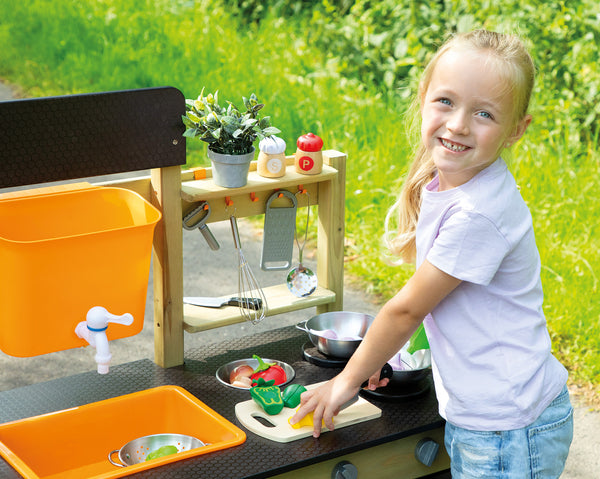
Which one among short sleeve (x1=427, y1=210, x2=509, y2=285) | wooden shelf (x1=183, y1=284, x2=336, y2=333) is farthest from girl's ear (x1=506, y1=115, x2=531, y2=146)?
wooden shelf (x1=183, y1=284, x2=336, y2=333)

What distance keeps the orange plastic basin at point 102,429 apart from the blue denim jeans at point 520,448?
1.68 feet

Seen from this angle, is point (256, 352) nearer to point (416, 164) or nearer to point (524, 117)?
point (416, 164)

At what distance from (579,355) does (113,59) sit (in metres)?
4.39

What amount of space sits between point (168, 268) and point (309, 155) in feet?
1.67

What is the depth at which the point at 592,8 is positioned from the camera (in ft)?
15.8

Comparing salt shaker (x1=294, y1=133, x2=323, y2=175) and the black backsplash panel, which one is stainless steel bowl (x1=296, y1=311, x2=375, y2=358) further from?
the black backsplash panel

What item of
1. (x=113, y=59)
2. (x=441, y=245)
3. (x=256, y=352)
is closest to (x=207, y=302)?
(x=256, y=352)

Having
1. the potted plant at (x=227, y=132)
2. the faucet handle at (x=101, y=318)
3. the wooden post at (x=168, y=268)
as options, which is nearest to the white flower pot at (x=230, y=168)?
the potted plant at (x=227, y=132)

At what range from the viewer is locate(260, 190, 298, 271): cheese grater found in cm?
254

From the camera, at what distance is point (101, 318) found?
2.08 m

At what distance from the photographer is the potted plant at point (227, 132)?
228 centimetres

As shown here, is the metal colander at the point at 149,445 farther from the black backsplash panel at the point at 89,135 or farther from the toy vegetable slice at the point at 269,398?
the black backsplash panel at the point at 89,135

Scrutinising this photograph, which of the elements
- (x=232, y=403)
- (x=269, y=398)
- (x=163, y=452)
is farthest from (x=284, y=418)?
(x=163, y=452)

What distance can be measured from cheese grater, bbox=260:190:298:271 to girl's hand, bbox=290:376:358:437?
1.94 feet
